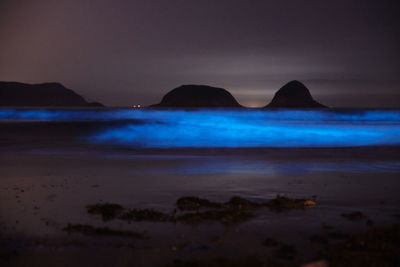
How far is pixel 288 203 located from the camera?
22.6 ft

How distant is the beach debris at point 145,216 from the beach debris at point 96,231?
638 mm

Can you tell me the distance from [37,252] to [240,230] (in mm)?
2604

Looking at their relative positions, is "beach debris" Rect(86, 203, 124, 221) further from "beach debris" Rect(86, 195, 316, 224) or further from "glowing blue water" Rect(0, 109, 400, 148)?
"glowing blue water" Rect(0, 109, 400, 148)

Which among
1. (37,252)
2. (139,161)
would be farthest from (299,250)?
(139,161)

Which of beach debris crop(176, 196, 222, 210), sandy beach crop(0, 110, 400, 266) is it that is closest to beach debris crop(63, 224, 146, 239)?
sandy beach crop(0, 110, 400, 266)

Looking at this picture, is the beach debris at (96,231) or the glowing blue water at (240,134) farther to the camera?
the glowing blue water at (240,134)

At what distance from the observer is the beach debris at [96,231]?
5.36m

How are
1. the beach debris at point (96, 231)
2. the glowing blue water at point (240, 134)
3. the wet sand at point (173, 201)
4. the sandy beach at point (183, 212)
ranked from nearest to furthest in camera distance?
Answer: the sandy beach at point (183, 212) < the wet sand at point (173, 201) < the beach debris at point (96, 231) < the glowing blue water at point (240, 134)

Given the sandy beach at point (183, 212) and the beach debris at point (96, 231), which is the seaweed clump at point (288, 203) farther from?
the beach debris at point (96, 231)

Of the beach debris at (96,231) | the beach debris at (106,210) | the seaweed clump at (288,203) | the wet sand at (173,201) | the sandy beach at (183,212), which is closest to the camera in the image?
the sandy beach at (183,212)

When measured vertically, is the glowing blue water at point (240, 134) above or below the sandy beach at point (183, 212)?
above

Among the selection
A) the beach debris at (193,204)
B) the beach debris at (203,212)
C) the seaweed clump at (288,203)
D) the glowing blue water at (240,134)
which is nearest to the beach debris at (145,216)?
the beach debris at (203,212)

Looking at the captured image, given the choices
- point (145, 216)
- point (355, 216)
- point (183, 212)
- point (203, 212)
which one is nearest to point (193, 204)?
point (183, 212)

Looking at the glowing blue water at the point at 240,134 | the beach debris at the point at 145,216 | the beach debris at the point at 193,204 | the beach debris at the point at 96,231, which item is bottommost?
the beach debris at the point at 96,231
